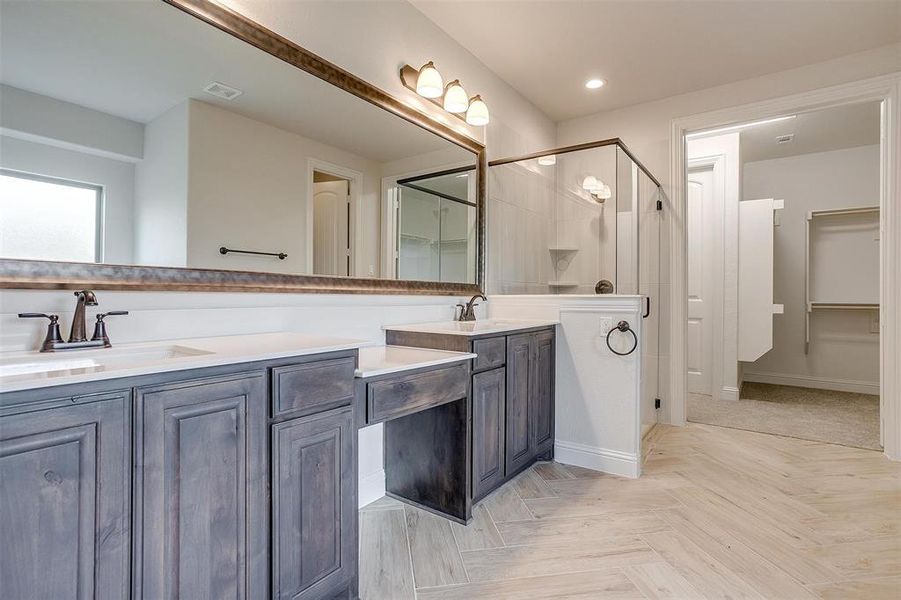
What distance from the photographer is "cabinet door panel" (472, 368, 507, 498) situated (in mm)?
2077

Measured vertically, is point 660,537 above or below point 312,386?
below

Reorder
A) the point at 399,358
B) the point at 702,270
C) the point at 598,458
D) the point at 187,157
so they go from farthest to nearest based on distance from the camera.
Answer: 1. the point at 702,270
2. the point at 598,458
3. the point at 399,358
4. the point at 187,157

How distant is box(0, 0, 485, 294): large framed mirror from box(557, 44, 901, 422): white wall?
228 cm

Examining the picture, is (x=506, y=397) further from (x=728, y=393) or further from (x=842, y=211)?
(x=842, y=211)

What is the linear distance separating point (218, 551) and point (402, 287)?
4.88 feet

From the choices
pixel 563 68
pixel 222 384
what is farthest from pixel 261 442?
pixel 563 68

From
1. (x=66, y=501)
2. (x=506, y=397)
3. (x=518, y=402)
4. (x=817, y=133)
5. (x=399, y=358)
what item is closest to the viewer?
(x=66, y=501)

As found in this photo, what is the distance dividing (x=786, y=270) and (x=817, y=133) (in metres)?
1.51

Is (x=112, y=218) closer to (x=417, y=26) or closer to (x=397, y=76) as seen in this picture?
(x=397, y=76)

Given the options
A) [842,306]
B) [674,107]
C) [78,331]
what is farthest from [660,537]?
[842,306]

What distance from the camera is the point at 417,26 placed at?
2.52 meters

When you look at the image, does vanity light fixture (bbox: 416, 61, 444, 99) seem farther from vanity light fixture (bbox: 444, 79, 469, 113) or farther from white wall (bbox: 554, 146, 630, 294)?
white wall (bbox: 554, 146, 630, 294)

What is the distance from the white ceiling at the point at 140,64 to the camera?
1.21m

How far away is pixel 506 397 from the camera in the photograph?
2.31m
